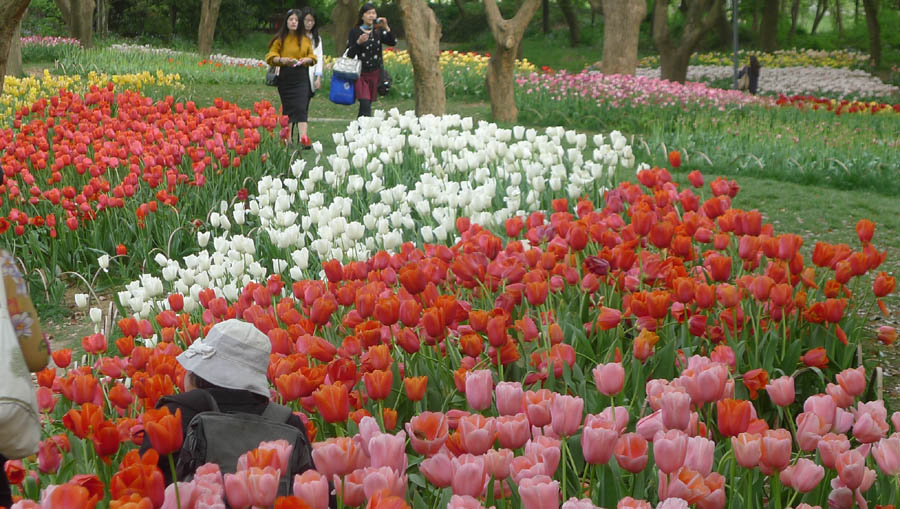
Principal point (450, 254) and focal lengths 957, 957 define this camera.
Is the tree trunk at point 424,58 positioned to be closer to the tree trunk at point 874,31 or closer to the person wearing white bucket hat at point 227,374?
the person wearing white bucket hat at point 227,374

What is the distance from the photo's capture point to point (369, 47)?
10891 millimetres

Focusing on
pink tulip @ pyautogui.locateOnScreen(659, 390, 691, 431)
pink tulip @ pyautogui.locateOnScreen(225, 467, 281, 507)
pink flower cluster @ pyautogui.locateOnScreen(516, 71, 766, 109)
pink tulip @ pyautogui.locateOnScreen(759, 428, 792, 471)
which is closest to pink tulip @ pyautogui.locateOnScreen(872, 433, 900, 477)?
pink tulip @ pyautogui.locateOnScreen(759, 428, 792, 471)

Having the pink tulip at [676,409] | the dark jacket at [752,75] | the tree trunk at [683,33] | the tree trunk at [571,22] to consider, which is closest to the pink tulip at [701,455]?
the pink tulip at [676,409]

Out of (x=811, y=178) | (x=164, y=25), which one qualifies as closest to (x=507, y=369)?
(x=811, y=178)

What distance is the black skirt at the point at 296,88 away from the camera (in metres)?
9.95

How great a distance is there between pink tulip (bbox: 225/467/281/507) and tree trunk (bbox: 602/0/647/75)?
56.3ft

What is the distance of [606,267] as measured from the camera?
122 inches

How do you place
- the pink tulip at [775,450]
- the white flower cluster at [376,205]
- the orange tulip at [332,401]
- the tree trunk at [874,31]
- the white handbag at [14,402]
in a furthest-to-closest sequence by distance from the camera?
1. the tree trunk at [874,31]
2. the white flower cluster at [376,205]
3. the orange tulip at [332,401]
4. the white handbag at [14,402]
5. the pink tulip at [775,450]

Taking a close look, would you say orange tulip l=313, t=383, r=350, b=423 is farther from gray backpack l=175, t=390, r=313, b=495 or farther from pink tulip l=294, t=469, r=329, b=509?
pink tulip l=294, t=469, r=329, b=509

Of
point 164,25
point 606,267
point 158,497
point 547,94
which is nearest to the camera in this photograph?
point 158,497

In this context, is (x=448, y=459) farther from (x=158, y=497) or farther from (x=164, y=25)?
(x=164, y=25)

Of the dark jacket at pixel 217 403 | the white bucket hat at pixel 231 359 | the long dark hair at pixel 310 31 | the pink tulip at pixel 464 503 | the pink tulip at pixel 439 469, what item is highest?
the long dark hair at pixel 310 31

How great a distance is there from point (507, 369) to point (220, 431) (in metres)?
1.20

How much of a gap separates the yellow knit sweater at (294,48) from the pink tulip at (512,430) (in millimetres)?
8502
